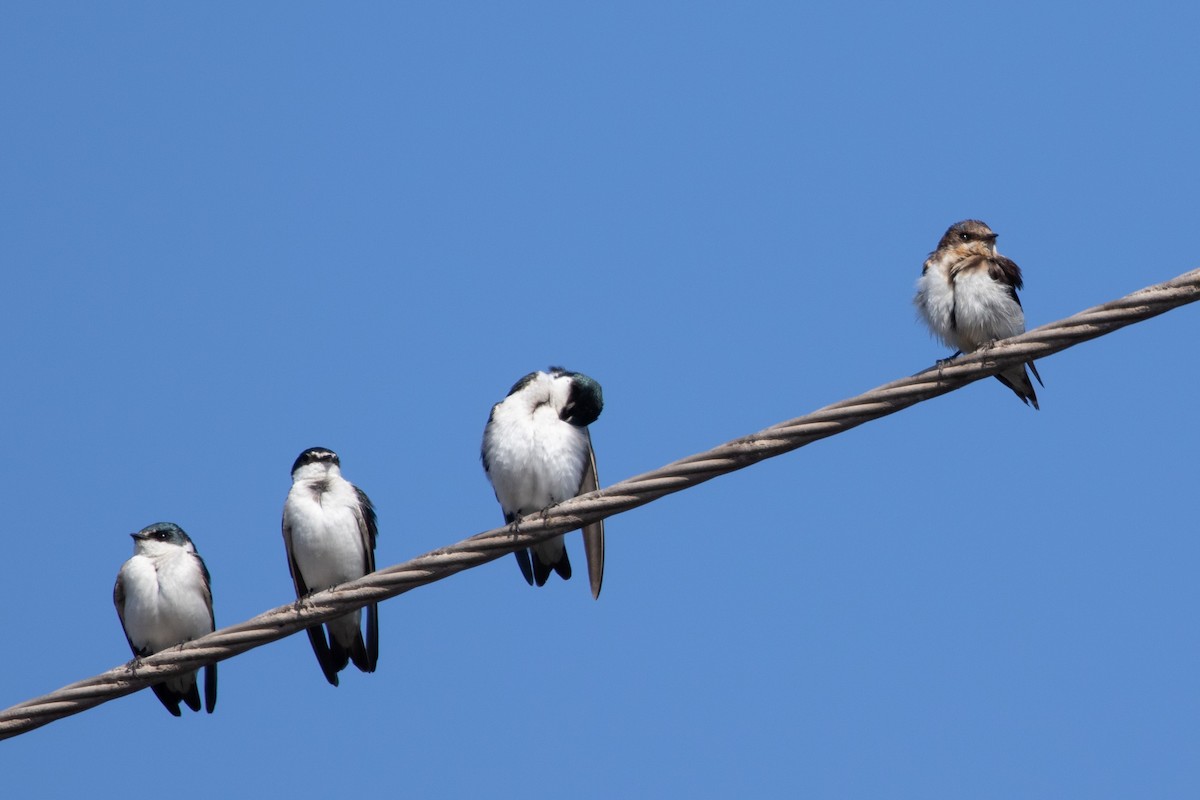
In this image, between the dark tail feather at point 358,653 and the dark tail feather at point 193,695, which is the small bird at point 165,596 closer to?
the dark tail feather at point 193,695

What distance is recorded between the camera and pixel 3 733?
6398 millimetres

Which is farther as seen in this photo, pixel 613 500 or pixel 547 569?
pixel 547 569

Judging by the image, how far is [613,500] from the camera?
6.09 meters

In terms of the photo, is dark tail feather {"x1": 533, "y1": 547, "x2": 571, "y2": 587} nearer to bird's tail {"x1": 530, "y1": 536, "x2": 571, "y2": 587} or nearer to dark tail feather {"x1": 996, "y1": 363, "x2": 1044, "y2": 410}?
bird's tail {"x1": 530, "y1": 536, "x2": 571, "y2": 587}

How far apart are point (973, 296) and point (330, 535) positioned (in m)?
4.18

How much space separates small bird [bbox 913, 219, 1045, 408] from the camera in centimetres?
856

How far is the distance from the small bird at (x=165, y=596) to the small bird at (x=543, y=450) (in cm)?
226

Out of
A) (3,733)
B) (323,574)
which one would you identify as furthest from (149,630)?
(3,733)

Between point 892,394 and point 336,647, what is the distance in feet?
17.1

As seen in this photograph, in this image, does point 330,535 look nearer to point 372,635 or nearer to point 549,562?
point 372,635

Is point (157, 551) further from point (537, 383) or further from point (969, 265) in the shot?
Answer: point (969, 265)

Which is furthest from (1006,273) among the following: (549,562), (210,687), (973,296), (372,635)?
(210,687)

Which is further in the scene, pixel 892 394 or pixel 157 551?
pixel 157 551

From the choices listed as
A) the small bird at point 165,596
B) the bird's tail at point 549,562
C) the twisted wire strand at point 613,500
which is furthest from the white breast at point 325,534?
the twisted wire strand at point 613,500
